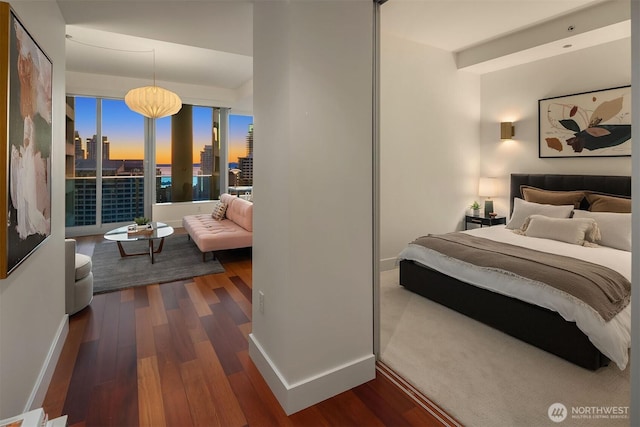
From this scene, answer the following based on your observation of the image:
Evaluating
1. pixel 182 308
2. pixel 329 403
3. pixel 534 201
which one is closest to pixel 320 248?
pixel 329 403

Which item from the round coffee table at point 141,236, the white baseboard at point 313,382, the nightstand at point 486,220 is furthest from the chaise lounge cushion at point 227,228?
the nightstand at point 486,220

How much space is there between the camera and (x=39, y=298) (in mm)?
1972

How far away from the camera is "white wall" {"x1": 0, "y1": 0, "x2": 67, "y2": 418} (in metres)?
1.48

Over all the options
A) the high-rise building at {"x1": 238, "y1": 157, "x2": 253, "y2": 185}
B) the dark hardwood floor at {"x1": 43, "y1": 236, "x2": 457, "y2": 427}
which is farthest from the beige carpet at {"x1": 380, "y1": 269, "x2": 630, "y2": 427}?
the high-rise building at {"x1": 238, "y1": 157, "x2": 253, "y2": 185}

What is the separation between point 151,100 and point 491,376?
5.40 metres

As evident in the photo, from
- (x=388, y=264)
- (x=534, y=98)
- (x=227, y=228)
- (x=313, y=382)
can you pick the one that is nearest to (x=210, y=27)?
(x=313, y=382)

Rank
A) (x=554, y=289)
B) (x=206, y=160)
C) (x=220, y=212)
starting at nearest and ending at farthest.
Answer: (x=554, y=289)
(x=220, y=212)
(x=206, y=160)

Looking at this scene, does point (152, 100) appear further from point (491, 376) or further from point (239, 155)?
point (491, 376)

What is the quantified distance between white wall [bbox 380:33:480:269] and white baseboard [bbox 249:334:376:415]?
232 cm

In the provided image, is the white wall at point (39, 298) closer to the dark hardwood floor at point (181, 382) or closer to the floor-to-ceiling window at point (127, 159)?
the dark hardwood floor at point (181, 382)

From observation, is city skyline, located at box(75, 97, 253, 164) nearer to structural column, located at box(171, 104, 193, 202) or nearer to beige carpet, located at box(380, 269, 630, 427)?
structural column, located at box(171, 104, 193, 202)

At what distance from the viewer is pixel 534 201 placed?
425cm

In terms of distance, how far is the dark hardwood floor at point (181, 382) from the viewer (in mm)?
1818

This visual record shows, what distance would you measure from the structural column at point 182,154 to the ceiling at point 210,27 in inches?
55.0
